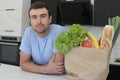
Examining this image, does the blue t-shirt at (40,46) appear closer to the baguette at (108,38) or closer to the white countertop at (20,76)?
the white countertop at (20,76)

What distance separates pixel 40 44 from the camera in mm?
1692

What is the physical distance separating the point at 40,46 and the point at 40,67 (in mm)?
168

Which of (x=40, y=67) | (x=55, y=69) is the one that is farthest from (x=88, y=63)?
(x=40, y=67)

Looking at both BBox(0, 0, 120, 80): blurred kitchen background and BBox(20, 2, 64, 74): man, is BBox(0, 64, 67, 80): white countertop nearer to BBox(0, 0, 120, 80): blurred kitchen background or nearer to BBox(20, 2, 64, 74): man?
BBox(20, 2, 64, 74): man

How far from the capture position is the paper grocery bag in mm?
1210

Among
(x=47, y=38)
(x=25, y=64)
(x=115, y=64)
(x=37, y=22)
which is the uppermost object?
(x=37, y=22)

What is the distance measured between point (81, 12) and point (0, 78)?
202 cm

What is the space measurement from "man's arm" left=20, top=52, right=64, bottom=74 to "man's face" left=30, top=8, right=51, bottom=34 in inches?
8.8

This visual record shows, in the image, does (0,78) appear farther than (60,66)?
No

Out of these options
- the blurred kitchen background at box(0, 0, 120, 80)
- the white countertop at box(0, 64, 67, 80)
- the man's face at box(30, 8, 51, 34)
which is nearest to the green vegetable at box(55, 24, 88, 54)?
the white countertop at box(0, 64, 67, 80)

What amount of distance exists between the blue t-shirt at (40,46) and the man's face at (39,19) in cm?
9

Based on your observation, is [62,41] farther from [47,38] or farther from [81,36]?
[47,38]

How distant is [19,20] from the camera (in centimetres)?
347

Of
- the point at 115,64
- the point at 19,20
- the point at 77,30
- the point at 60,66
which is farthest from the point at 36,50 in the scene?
the point at 19,20
